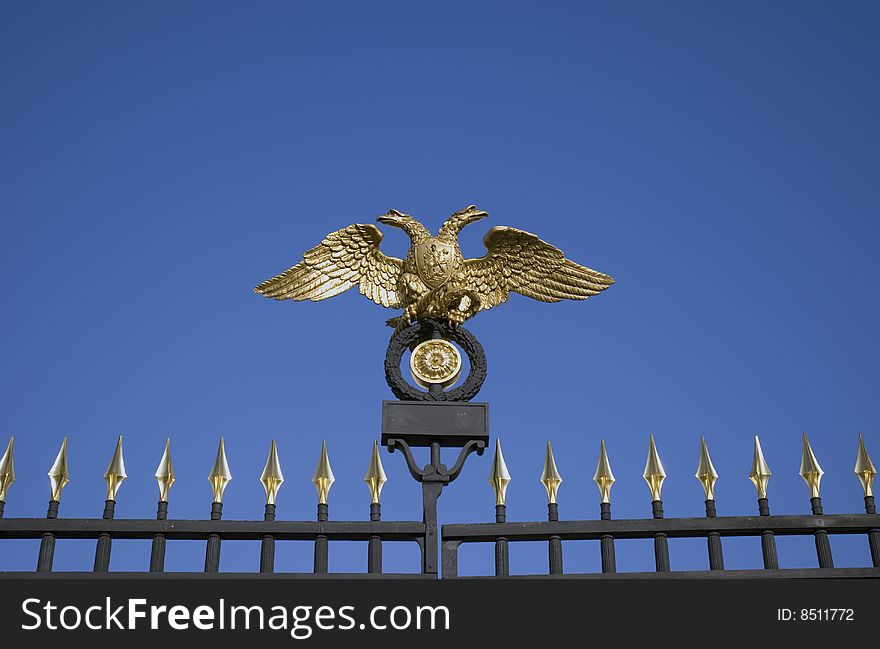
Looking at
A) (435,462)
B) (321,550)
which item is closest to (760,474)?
(435,462)

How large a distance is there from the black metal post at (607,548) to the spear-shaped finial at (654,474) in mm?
388

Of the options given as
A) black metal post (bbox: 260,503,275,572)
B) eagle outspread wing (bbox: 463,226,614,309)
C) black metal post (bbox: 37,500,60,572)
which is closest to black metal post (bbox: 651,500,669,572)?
eagle outspread wing (bbox: 463,226,614,309)

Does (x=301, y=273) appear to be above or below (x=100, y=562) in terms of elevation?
above

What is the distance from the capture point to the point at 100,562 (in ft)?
28.2

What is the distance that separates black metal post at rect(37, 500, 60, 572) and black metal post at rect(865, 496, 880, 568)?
597 cm

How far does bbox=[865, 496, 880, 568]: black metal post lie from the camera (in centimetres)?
874

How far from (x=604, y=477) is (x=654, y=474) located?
0.38m

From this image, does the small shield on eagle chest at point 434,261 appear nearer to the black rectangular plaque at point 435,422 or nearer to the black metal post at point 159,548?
the black rectangular plaque at point 435,422

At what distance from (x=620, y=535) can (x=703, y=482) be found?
80cm

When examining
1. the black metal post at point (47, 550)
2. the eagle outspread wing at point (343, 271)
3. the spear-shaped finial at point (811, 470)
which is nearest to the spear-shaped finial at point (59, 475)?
the black metal post at point (47, 550)
